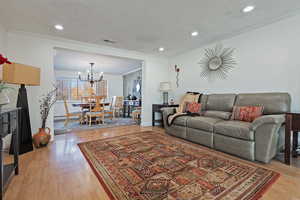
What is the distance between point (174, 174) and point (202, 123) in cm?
130

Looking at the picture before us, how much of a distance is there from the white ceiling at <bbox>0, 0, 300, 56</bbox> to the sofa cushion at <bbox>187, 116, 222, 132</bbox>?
1866 millimetres

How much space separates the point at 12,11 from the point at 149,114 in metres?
3.80

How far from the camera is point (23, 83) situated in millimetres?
2164

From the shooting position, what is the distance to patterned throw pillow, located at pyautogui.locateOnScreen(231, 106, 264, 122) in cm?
233

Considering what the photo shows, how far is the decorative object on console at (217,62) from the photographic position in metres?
3.22

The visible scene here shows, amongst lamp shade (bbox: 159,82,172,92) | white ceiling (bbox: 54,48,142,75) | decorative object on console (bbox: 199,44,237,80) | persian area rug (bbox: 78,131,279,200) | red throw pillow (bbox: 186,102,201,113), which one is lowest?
persian area rug (bbox: 78,131,279,200)

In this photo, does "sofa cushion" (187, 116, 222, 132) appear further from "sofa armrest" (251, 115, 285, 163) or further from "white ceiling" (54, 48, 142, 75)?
"white ceiling" (54, 48, 142, 75)

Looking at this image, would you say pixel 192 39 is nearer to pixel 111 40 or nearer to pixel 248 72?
pixel 248 72

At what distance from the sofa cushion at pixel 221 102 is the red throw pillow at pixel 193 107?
206 mm

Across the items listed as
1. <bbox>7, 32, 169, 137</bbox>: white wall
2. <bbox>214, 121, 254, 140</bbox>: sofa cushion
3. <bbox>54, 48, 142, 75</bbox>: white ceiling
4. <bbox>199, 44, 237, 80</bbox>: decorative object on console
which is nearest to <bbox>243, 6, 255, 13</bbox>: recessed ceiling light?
<bbox>199, 44, 237, 80</bbox>: decorative object on console

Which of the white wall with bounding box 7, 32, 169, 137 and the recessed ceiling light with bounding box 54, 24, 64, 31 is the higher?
the recessed ceiling light with bounding box 54, 24, 64, 31

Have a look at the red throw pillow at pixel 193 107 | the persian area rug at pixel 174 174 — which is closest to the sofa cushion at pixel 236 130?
the persian area rug at pixel 174 174

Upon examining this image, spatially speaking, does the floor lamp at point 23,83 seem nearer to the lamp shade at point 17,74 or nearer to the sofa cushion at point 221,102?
the lamp shade at point 17,74

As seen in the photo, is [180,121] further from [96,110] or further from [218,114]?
[96,110]
